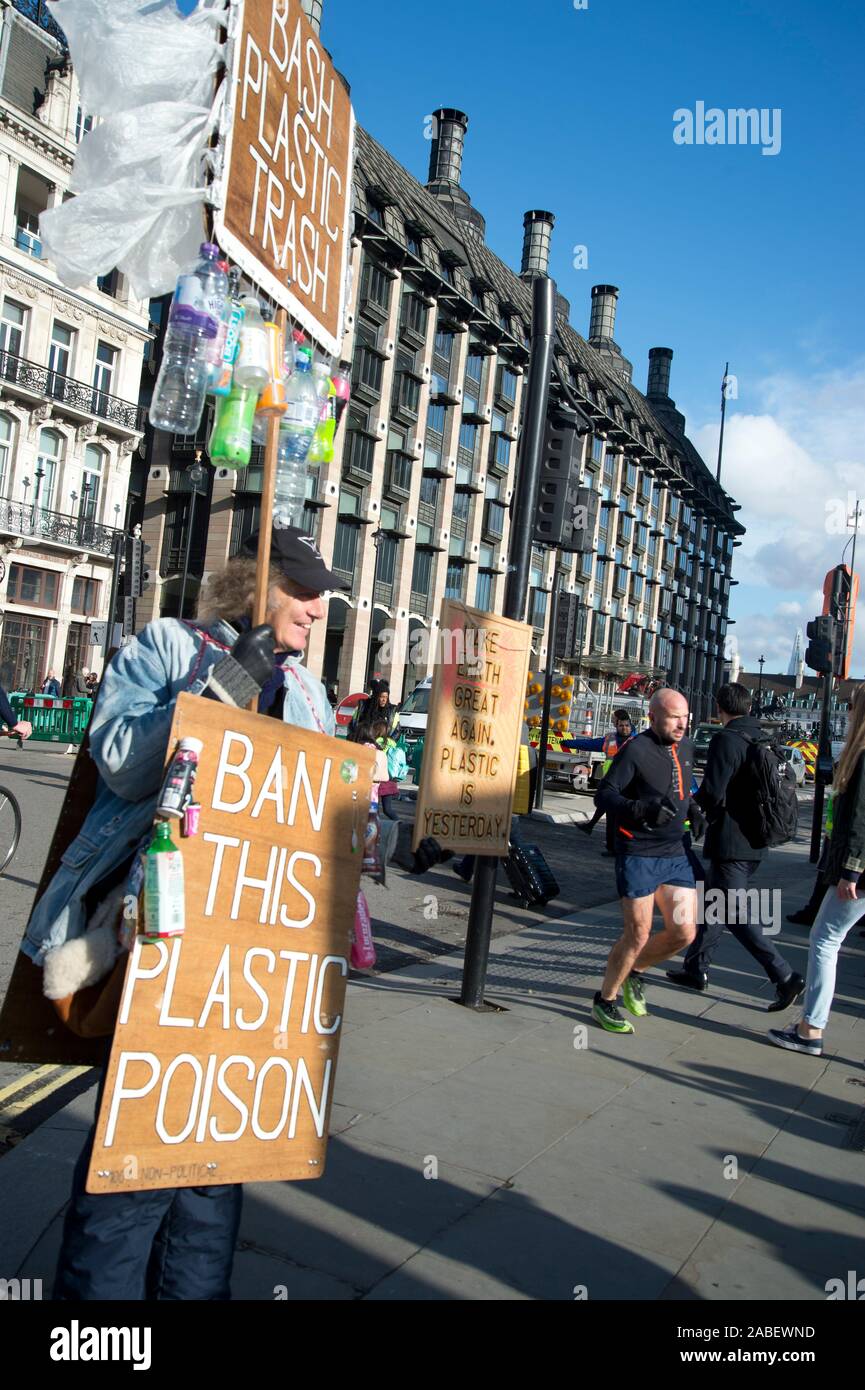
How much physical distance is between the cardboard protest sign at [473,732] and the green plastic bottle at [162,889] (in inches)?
132

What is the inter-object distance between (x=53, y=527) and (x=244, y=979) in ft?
116

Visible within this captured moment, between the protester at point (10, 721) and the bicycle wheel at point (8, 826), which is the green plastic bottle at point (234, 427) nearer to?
the protester at point (10, 721)

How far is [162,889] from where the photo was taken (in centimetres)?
226

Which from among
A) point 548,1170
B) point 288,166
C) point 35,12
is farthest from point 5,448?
point 548,1170

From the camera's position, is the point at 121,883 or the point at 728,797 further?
the point at 728,797

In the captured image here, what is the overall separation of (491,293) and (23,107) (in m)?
23.9

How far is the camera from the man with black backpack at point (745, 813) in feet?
22.6

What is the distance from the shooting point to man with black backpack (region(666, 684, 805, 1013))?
22.6ft

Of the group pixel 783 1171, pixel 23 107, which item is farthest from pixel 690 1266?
pixel 23 107

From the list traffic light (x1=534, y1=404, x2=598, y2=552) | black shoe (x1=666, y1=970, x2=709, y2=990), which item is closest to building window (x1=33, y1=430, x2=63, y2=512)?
traffic light (x1=534, y1=404, x2=598, y2=552)

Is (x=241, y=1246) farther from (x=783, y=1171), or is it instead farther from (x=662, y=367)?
(x=662, y=367)

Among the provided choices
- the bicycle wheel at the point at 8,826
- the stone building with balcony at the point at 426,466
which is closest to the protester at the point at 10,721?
the bicycle wheel at the point at 8,826

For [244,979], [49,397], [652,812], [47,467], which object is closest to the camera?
[244,979]

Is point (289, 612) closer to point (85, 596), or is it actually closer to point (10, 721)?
point (10, 721)
